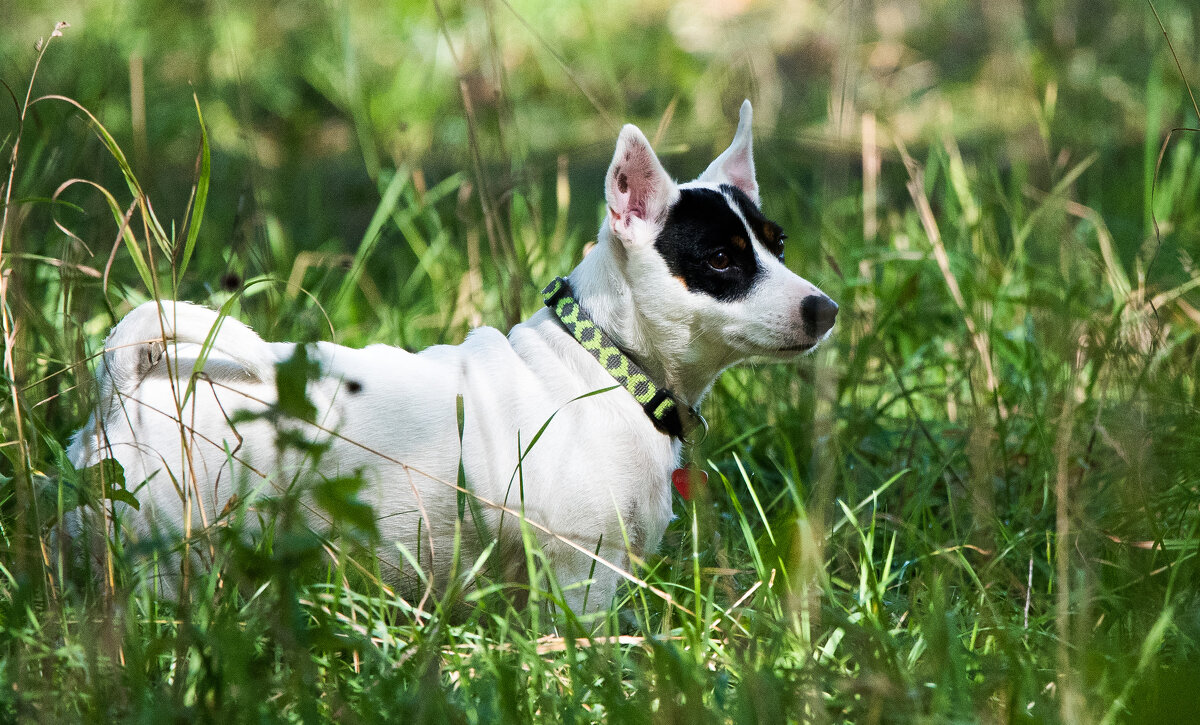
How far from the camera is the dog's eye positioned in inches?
85.6

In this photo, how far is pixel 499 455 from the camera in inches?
79.0

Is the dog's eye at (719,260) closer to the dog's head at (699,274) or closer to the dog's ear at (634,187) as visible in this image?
the dog's head at (699,274)

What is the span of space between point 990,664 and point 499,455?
97 centimetres

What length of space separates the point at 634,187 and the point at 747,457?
0.72 metres

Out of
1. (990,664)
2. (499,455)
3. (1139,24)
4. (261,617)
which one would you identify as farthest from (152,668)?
(1139,24)

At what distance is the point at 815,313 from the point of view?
2115 millimetres

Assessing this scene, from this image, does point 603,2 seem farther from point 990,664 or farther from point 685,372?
point 990,664

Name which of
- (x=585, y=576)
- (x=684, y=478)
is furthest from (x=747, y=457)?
(x=585, y=576)

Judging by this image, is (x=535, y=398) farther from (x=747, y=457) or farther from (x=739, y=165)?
(x=739, y=165)

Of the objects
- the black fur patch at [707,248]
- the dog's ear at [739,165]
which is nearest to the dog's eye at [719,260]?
the black fur patch at [707,248]

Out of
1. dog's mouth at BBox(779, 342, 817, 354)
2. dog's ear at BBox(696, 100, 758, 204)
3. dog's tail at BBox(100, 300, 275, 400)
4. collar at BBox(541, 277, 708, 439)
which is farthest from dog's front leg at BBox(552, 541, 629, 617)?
dog's ear at BBox(696, 100, 758, 204)

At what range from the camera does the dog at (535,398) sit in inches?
76.1

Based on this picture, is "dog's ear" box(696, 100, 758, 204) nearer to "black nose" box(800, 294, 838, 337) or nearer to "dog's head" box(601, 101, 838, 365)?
"dog's head" box(601, 101, 838, 365)

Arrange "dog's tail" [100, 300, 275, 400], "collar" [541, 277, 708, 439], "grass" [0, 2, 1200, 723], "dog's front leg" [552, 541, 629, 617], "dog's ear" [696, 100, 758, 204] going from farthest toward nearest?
"dog's ear" [696, 100, 758, 204], "collar" [541, 277, 708, 439], "dog's front leg" [552, 541, 629, 617], "dog's tail" [100, 300, 275, 400], "grass" [0, 2, 1200, 723]
